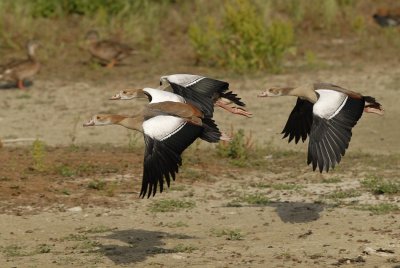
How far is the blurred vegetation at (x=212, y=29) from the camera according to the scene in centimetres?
1630

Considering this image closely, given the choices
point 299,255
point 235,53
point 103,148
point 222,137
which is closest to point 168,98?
point 222,137

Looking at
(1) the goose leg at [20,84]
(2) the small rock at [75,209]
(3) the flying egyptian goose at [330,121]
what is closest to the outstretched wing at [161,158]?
(3) the flying egyptian goose at [330,121]

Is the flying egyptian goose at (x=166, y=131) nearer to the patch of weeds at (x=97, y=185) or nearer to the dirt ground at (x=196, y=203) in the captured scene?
the dirt ground at (x=196, y=203)

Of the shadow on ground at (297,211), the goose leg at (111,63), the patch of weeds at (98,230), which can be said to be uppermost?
the shadow on ground at (297,211)

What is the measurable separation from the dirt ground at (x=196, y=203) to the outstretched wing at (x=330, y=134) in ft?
1.95

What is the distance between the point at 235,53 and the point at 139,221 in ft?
24.6

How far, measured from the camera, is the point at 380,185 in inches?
397

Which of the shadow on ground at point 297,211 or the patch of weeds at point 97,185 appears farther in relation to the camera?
the patch of weeds at point 97,185

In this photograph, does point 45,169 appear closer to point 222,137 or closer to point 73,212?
point 73,212

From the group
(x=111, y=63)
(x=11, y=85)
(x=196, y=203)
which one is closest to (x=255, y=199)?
(x=196, y=203)

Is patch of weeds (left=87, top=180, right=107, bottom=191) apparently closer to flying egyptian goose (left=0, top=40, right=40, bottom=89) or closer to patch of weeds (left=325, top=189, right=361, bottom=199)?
patch of weeds (left=325, top=189, right=361, bottom=199)

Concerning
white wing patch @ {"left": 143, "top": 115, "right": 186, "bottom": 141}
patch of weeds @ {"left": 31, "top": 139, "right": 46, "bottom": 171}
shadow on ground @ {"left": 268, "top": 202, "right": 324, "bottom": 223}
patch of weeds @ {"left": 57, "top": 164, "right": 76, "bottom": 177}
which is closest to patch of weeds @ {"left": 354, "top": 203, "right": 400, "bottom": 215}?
shadow on ground @ {"left": 268, "top": 202, "right": 324, "bottom": 223}

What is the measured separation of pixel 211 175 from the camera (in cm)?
1089

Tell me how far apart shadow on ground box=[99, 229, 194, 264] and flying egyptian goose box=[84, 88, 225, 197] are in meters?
0.44
